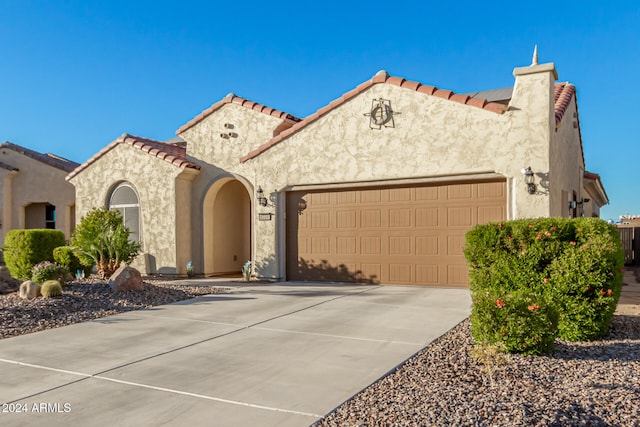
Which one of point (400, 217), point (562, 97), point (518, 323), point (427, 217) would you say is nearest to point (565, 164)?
point (562, 97)

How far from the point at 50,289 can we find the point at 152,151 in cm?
723

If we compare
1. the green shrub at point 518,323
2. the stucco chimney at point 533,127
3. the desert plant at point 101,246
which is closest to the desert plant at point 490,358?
the green shrub at point 518,323

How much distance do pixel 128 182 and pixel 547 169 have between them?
496 inches

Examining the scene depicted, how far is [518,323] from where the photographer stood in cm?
547

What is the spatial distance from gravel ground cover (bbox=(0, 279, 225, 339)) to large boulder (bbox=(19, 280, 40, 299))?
12cm

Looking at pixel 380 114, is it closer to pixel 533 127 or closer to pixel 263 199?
pixel 533 127

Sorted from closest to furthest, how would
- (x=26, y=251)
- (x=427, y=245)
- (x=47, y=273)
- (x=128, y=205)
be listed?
(x=47, y=273)
(x=427, y=245)
(x=26, y=251)
(x=128, y=205)

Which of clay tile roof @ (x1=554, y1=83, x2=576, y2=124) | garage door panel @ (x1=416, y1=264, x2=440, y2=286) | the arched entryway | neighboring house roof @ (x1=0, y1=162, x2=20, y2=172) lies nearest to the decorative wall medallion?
garage door panel @ (x1=416, y1=264, x2=440, y2=286)

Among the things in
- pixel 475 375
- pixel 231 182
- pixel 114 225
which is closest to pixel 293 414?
pixel 475 375

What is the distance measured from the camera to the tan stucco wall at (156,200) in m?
15.4

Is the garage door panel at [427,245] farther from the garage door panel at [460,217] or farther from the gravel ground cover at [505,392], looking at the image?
the gravel ground cover at [505,392]

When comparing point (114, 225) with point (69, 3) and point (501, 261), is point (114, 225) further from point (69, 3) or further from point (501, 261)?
point (501, 261)

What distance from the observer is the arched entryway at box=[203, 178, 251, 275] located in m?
15.8

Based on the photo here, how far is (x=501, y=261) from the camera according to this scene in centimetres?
691
